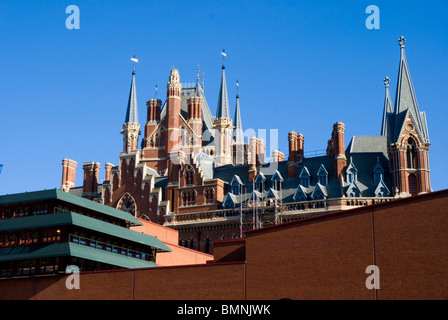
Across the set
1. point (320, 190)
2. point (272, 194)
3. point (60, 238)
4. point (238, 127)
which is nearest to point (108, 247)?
point (60, 238)

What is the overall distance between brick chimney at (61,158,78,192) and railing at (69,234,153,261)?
132ft

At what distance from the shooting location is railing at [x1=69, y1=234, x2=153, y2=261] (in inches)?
2419

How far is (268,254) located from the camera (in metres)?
51.9

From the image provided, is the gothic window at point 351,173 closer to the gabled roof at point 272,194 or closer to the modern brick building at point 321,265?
the gabled roof at point 272,194

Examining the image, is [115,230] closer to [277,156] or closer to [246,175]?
[246,175]

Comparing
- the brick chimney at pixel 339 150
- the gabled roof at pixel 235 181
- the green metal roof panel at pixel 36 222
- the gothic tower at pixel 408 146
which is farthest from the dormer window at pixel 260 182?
the green metal roof panel at pixel 36 222

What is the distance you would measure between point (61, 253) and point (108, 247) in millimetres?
7902

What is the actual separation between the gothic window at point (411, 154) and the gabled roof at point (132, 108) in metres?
44.0

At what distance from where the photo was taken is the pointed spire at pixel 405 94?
83.5 m

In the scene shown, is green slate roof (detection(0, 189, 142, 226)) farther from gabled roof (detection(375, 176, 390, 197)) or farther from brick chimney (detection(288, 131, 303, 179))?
gabled roof (detection(375, 176, 390, 197))

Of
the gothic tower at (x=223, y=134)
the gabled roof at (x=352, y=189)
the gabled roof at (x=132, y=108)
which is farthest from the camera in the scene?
the gabled roof at (x=132, y=108)

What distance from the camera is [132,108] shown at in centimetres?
10975
